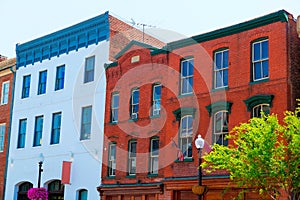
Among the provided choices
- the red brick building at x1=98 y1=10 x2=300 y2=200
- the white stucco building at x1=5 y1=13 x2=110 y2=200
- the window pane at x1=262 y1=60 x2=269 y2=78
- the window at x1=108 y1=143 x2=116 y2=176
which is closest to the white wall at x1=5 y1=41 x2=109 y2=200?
the white stucco building at x1=5 y1=13 x2=110 y2=200

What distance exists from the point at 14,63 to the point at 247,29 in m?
20.7

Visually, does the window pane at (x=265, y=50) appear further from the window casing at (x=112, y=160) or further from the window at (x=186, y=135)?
the window casing at (x=112, y=160)

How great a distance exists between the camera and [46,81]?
1455 inches

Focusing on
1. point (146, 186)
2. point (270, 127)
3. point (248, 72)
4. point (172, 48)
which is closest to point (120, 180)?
point (146, 186)

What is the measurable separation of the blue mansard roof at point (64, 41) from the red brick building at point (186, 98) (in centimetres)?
252

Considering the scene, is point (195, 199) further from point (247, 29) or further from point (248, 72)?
point (247, 29)

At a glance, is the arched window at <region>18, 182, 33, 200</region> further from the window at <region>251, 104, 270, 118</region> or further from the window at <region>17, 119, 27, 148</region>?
the window at <region>251, 104, 270, 118</region>

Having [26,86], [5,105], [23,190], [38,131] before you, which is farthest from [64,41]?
[23,190]

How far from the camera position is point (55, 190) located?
34.1 meters

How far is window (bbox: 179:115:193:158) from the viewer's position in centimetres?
2669

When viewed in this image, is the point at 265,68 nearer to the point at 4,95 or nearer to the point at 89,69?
the point at 89,69

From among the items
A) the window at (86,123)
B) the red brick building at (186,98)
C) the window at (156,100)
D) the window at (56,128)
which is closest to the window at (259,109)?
the red brick building at (186,98)

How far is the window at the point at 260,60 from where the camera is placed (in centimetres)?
2455

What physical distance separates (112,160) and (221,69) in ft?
29.2
